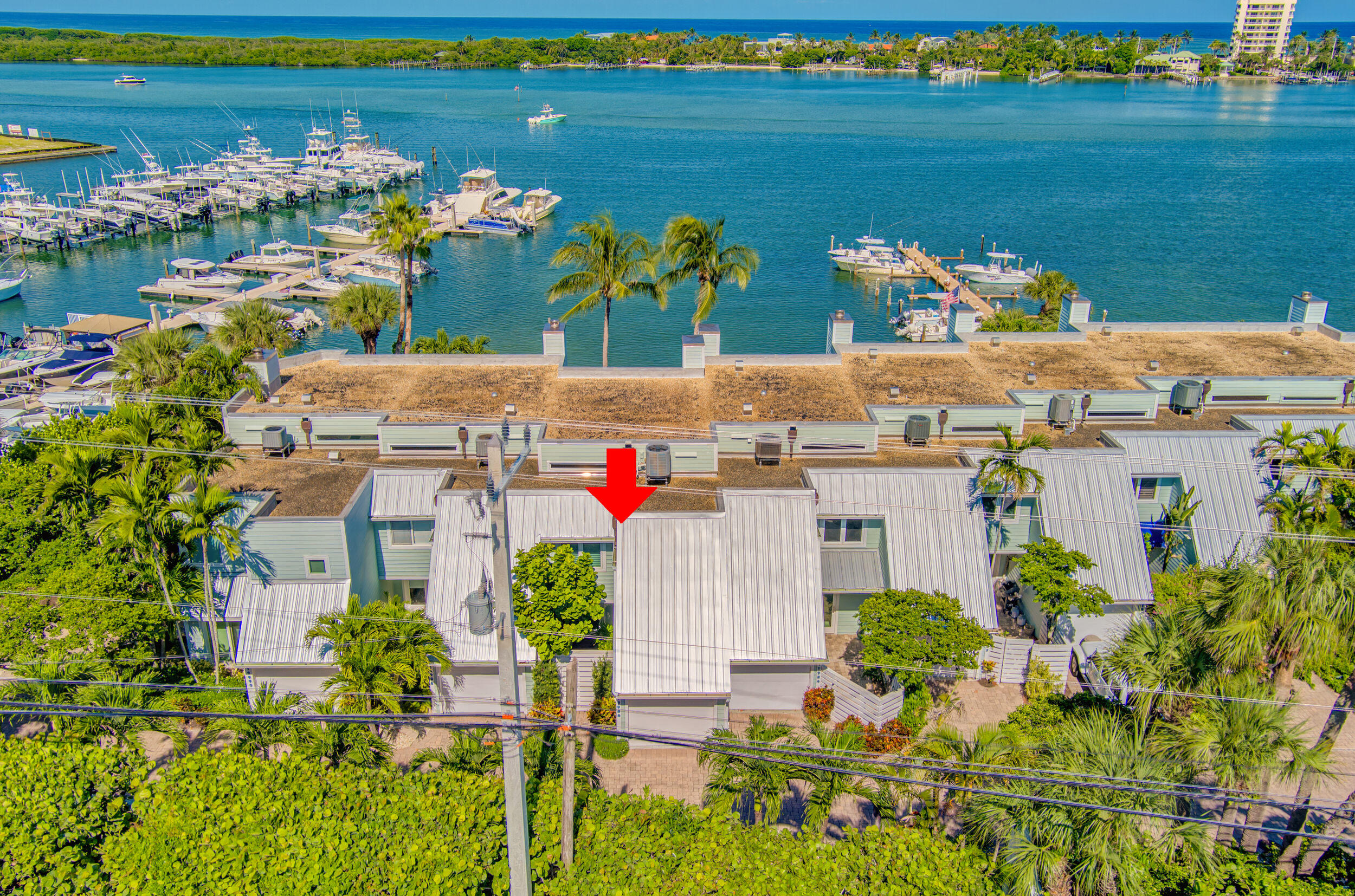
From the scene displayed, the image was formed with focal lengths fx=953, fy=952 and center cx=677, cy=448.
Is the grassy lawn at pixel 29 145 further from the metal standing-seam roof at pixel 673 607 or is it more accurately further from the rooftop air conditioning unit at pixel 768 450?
the metal standing-seam roof at pixel 673 607

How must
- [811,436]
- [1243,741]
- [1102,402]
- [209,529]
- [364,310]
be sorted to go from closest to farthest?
[1243,741] < [209,529] < [811,436] < [1102,402] < [364,310]

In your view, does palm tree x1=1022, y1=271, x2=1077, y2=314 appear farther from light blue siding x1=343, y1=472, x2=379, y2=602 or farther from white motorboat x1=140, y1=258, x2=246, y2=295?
white motorboat x1=140, y1=258, x2=246, y2=295

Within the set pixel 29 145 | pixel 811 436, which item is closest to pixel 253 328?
pixel 811 436

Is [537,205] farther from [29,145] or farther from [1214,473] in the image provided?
[1214,473]

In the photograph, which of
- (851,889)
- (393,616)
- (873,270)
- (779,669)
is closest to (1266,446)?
(779,669)

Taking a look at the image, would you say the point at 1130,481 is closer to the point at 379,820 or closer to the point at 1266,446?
the point at 1266,446

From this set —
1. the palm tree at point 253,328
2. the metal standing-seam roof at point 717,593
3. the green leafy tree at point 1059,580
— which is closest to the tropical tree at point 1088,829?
the green leafy tree at point 1059,580

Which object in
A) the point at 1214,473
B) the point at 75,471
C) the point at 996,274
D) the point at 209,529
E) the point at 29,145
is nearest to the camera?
the point at 209,529
